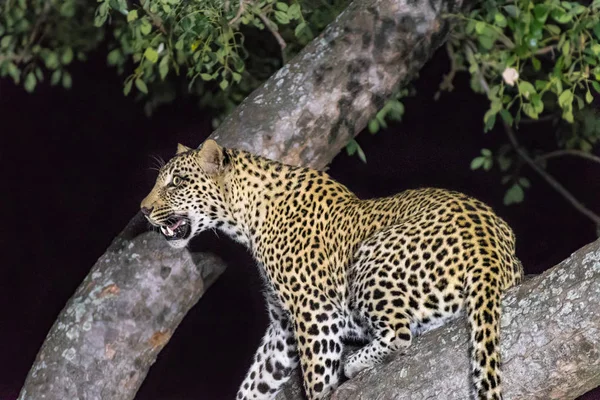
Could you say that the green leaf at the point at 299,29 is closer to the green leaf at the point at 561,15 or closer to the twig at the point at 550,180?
the green leaf at the point at 561,15

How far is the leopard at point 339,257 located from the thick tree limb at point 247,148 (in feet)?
1.72

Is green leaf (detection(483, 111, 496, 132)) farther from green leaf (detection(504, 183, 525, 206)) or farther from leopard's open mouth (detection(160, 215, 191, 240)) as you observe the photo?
leopard's open mouth (detection(160, 215, 191, 240))

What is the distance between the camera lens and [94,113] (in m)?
6.40

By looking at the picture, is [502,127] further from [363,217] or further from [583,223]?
[363,217]

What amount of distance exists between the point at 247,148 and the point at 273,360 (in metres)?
1.04

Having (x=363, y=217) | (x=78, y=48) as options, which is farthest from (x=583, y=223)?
(x=78, y=48)

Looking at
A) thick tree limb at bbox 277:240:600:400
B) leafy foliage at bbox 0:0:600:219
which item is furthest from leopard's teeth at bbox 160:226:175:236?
thick tree limb at bbox 277:240:600:400

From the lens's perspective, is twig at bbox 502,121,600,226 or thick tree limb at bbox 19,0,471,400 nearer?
thick tree limb at bbox 19,0,471,400

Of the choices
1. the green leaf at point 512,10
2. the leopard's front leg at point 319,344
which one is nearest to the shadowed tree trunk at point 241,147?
the green leaf at point 512,10

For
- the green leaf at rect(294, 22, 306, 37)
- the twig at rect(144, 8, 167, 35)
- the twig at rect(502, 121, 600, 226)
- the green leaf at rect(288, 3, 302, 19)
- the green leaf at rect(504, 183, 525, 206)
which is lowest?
the twig at rect(502, 121, 600, 226)

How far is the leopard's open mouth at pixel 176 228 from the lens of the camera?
13.4 feet

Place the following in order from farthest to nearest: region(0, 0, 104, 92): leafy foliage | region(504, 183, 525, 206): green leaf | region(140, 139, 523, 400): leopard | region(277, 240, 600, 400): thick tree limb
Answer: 1. region(0, 0, 104, 92): leafy foliage
2. region(504, 183, 525, 206): green leaf
3. region(140, 139, 523, 400): leopard
4. region(277, 240, 600, 400): thick tree limb

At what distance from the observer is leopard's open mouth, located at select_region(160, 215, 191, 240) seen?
4086 millimetres

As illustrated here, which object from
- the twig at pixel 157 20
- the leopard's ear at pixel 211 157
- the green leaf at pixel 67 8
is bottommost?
the leopard's ear at pixel 211 157
